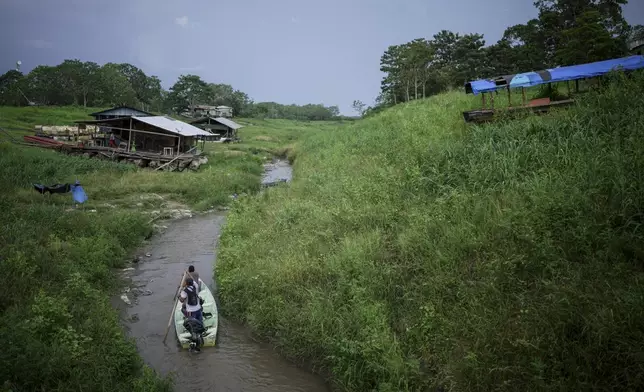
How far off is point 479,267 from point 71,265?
11089 mm

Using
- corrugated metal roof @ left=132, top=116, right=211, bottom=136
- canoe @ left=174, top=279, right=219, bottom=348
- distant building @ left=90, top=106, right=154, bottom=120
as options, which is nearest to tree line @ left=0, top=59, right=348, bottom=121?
distant building @ left=90, top=106, right=154, bottom=120

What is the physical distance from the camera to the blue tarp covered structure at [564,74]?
12.6m

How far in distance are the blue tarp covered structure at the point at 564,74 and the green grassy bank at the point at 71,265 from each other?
1410 cm

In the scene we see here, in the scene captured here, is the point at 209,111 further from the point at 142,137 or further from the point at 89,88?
the point at 142,137

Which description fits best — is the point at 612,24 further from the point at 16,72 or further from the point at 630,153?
the point at 16,72

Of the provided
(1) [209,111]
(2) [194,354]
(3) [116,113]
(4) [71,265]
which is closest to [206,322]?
(2) [194,354]

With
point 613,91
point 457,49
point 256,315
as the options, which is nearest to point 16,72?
point 457,49

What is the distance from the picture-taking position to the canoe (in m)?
9.23

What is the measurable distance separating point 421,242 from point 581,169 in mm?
3710

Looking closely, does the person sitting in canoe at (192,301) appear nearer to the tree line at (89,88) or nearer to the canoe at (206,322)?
the canoe at (206,322)

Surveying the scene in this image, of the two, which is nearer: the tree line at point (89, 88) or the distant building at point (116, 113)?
the distant building at point (116, 113)

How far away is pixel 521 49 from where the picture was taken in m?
37.0

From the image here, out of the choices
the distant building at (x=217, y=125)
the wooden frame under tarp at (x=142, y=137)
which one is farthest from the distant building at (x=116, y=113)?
the distant building at (x=217, y=125)

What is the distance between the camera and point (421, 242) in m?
8.71
